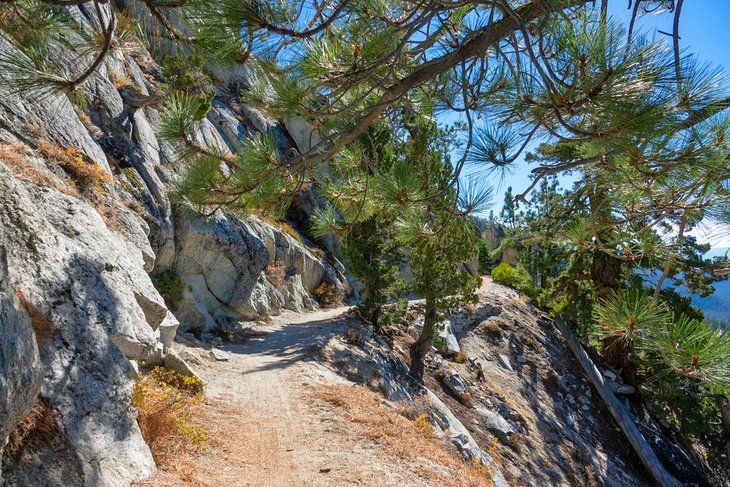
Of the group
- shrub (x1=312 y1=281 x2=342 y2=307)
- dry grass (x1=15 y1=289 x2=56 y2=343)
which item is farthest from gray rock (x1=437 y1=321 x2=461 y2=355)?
dry grass (x1=15 y1=289 x2=56 y2=343)

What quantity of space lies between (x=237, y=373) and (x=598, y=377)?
11314 mm

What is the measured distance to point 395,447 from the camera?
17.5ft

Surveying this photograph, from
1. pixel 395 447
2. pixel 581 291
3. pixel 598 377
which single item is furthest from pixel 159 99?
pixel 598 377

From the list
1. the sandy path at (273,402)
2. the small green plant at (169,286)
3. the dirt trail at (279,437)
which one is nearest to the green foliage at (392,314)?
the sandy path at (273,402)

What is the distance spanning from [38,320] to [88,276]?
35.2 inches

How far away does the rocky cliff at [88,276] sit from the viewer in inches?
116

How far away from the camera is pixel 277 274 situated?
1548cm

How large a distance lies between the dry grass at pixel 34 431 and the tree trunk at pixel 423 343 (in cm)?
956

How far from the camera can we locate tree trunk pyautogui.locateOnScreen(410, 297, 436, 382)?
464 inches

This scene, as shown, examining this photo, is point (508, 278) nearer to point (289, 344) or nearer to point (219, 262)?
point (289, 344)

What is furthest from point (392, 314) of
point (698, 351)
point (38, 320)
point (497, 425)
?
point (698, 351)

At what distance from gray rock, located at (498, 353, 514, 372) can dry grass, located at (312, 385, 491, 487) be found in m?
8.87

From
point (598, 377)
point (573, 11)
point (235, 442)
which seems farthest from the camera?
point (598, 377)

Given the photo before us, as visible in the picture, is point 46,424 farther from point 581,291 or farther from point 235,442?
point 581,291
